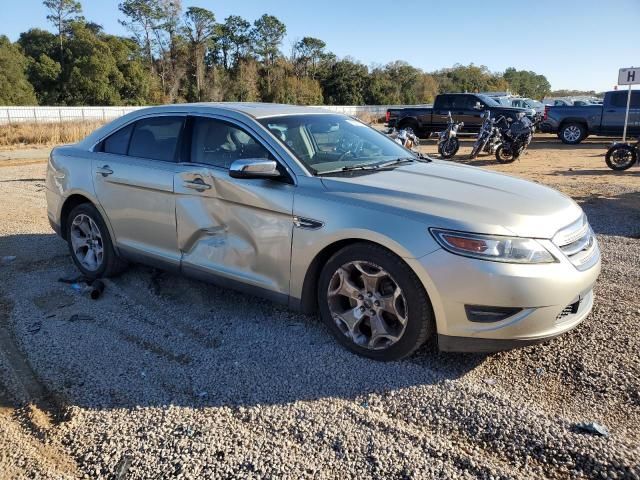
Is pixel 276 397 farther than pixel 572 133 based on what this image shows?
No

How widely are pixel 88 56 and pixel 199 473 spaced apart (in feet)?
187

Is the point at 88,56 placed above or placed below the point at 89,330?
above

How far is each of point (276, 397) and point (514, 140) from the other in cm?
1366

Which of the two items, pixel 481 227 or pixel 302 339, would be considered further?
pixel 302 339

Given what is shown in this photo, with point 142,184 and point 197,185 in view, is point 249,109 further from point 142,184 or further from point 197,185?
point 142,184

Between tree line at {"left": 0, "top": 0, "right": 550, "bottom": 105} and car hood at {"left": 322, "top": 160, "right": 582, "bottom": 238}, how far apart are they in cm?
5012

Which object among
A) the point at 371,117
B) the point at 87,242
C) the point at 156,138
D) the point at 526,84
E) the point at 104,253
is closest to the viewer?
the point at 156,138

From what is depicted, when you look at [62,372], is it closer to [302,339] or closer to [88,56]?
[302,339]

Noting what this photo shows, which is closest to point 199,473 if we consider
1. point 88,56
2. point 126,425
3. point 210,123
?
point 126,425

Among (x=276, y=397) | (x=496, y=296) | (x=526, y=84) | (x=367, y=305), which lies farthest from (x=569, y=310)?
(x=526, y=84)

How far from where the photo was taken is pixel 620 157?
13.3 metres

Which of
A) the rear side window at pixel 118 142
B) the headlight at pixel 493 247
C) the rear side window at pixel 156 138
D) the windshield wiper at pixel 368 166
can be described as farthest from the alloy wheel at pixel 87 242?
the headlight at pixel 493 247

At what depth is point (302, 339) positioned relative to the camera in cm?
396

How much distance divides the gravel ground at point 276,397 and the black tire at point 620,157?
9.83 meters
